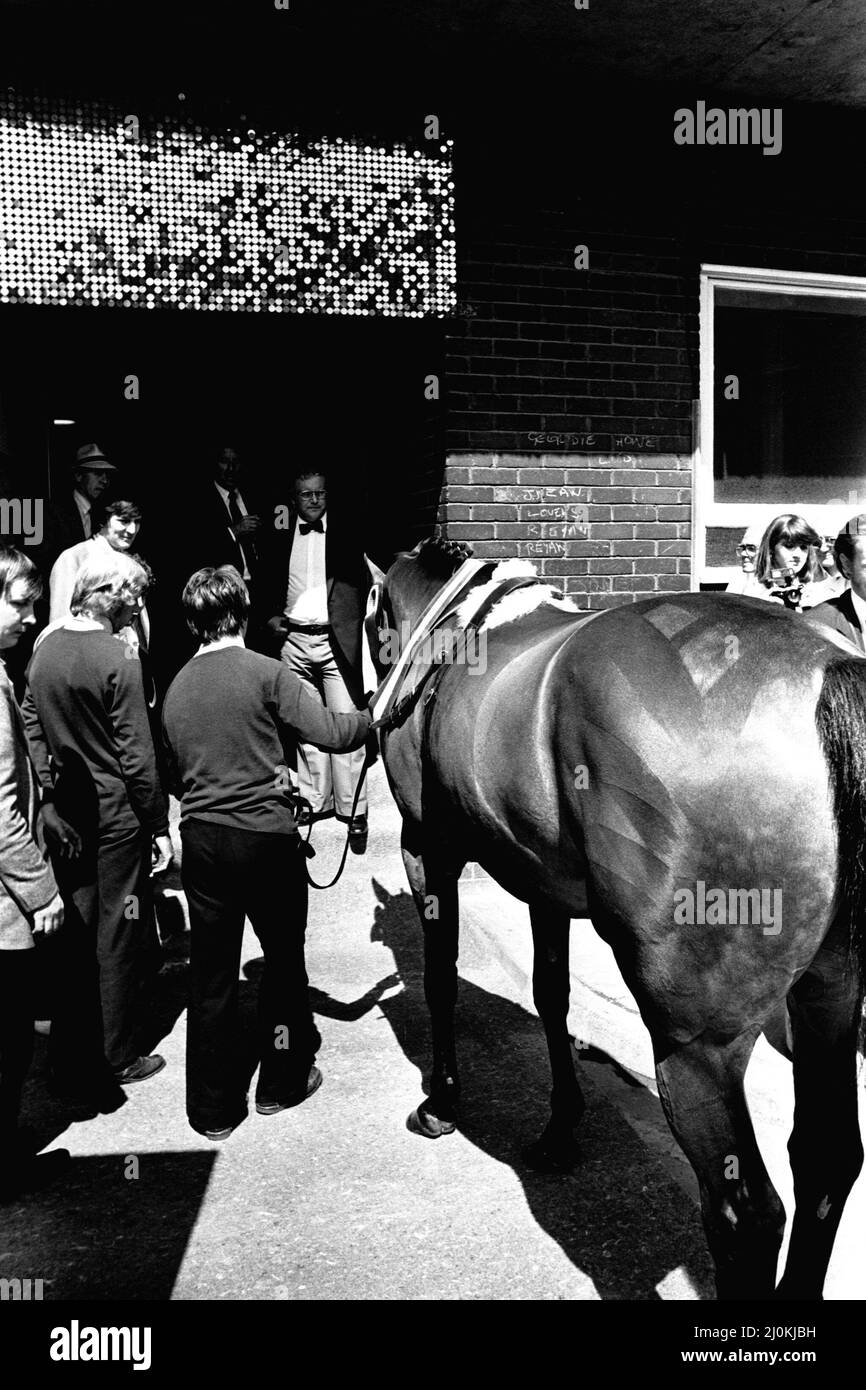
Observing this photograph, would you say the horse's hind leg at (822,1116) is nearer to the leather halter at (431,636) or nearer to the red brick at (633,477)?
the leather halter at (431,636)

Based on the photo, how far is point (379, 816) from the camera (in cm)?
613

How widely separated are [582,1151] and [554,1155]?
0.14 m

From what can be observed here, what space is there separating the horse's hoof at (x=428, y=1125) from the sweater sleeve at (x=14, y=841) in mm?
1516

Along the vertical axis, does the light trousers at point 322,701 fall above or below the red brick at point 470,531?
below

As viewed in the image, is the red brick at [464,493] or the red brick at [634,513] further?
the red brick at [634,513]

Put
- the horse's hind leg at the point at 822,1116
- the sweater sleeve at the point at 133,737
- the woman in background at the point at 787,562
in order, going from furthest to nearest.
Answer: the woman in background at the point at 787,562 < the sweater sleeve at the point at 133,737 < the horse's hind leg at the point at 822,1116

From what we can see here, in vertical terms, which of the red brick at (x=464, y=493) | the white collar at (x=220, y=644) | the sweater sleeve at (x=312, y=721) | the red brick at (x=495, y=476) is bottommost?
the sweater sleeve at (x=312, y=721)

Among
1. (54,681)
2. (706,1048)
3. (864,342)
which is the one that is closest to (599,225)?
(864,342)

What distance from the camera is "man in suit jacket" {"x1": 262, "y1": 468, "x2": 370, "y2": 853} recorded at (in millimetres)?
6070

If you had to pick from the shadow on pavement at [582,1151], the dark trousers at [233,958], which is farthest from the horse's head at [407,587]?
the shadow on pavement at [582,1151]

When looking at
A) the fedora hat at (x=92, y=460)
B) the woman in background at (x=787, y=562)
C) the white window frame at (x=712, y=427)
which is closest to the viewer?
the woman in background at (x=787, y=562)

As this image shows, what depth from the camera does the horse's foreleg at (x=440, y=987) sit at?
3.56m

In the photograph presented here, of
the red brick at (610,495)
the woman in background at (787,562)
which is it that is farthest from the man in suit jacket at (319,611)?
the woman in background at (787,562)
